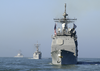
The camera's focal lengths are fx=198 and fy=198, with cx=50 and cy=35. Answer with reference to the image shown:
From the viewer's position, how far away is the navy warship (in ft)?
111

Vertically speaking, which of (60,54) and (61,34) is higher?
(61,34)

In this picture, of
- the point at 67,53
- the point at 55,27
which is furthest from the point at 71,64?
the point at 55,27

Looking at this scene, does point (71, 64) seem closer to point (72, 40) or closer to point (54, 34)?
point (72, 40)

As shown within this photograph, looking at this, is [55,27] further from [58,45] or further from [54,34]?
[58,45]

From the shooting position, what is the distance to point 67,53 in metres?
34.2

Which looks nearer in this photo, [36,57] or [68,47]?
[68,47]

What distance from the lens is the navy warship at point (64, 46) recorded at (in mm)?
33969

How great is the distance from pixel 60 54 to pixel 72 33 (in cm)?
693

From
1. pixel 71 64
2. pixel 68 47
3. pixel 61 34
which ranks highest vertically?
pixel 61 34

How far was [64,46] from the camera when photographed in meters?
36.0

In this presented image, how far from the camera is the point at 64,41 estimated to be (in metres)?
36.5

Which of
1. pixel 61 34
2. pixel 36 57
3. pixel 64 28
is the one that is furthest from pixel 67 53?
pixel 36 57

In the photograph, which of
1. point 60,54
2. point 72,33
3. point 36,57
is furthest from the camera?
point 36,57

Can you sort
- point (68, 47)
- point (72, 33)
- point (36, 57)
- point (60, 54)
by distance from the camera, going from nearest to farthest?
point (60, 54) → point (68, 47) → point (72, 33) → point (36, 57)
